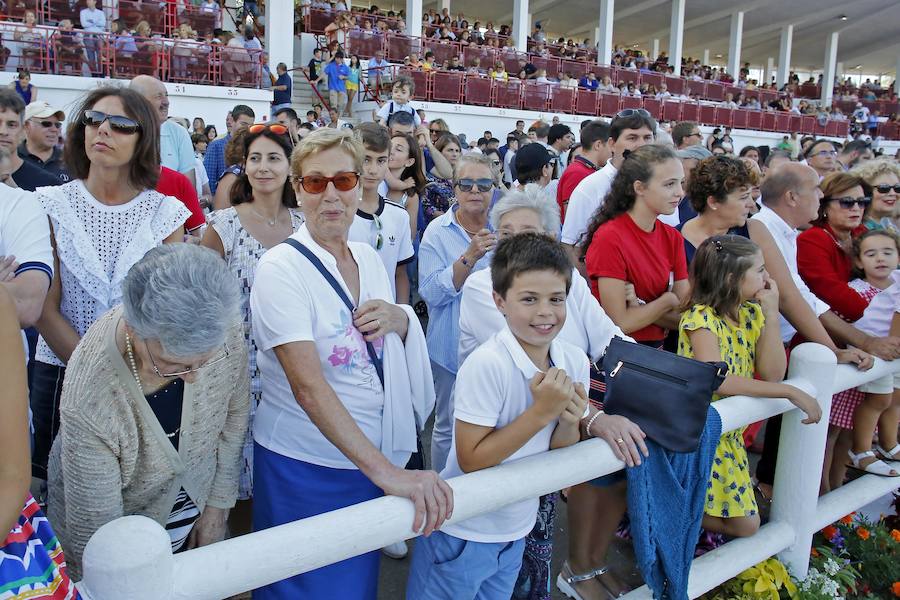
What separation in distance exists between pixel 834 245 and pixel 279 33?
56.5 ft

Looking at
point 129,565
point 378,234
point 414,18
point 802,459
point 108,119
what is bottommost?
point 802,459

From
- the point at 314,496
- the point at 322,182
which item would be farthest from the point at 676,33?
the point at 314,496

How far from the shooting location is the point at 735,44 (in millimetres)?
31188

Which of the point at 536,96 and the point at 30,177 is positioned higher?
the point at 536,96

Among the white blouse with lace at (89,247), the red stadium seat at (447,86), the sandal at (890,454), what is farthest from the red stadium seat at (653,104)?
the white blouse with lace at (89,247)

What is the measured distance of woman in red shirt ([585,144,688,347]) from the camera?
288cm

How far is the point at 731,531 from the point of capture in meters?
2.66

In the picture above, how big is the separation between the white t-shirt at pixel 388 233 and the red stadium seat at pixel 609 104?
20640 mm

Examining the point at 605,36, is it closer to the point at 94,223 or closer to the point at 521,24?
the point at 521,24

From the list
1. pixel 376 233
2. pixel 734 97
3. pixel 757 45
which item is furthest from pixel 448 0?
pixel 376 233

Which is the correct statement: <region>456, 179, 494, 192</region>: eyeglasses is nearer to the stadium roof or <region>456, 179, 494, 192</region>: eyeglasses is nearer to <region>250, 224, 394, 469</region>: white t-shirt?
<region>250, 224, 394, 469</region>: white t-shirt

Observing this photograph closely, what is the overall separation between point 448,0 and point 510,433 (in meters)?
30.5

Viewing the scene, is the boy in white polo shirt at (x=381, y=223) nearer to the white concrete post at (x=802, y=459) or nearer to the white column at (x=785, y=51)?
the white concrete post at (x=802, y=459)

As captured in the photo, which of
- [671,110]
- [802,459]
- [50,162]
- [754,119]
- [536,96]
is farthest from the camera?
[754,119]
